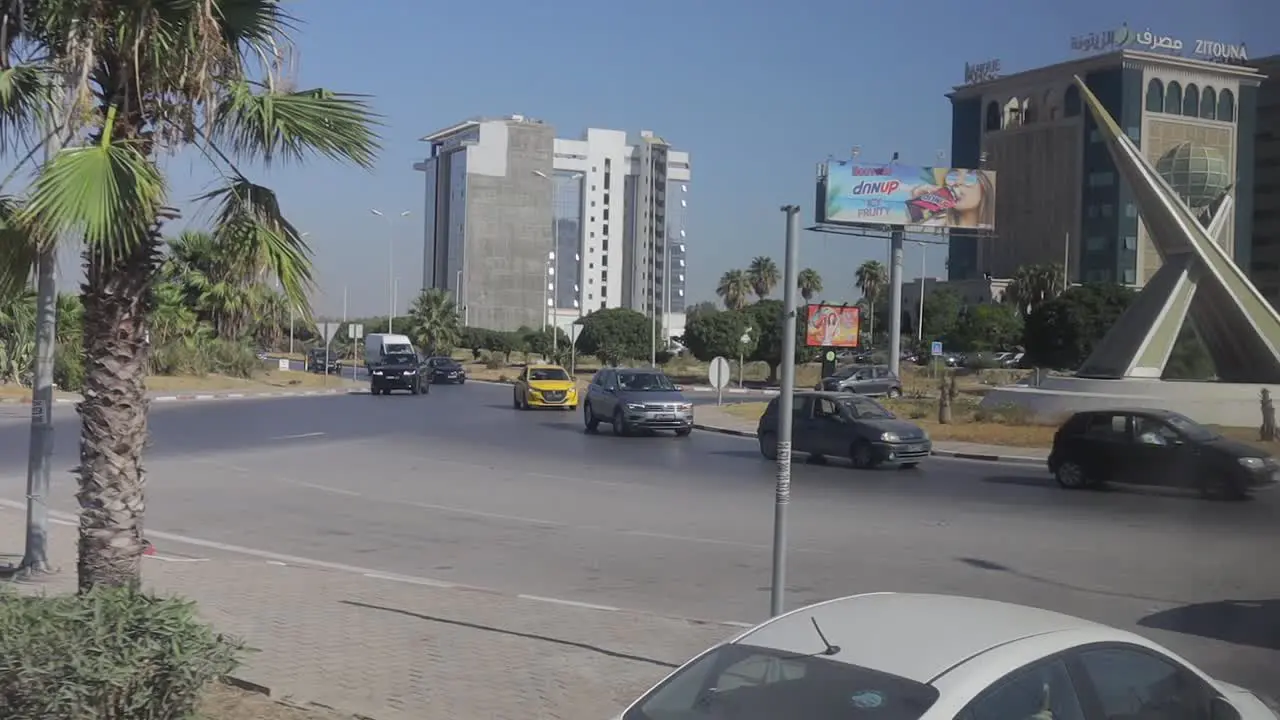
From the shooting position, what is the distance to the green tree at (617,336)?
85812mm

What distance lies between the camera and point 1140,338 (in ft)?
132

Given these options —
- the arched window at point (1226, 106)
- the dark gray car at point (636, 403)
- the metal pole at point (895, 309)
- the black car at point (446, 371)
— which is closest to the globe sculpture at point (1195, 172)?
the arched window at point (1226, 106)

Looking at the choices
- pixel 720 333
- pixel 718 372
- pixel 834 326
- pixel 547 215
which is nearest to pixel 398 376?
pixel 834 326

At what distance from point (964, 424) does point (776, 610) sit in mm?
30230

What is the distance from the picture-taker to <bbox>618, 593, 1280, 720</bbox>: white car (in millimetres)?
3645

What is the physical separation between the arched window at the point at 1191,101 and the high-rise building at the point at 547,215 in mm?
103423

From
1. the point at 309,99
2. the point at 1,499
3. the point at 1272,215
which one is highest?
the point at 1272,215

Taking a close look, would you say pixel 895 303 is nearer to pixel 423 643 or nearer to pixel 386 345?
pixel 386 345

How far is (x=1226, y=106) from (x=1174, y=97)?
992 centimetres

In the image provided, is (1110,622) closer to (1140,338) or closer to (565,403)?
(1140,338)

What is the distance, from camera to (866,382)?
54.1m

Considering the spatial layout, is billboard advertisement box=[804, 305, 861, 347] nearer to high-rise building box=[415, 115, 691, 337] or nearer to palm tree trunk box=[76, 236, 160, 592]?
palm tree trunk box=[76, 236, 160, 592]

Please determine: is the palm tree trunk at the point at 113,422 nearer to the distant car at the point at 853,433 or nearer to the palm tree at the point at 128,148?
the palm tree at the point at 128,148

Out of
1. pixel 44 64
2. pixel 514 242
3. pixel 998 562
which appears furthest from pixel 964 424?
pixel 514 242
